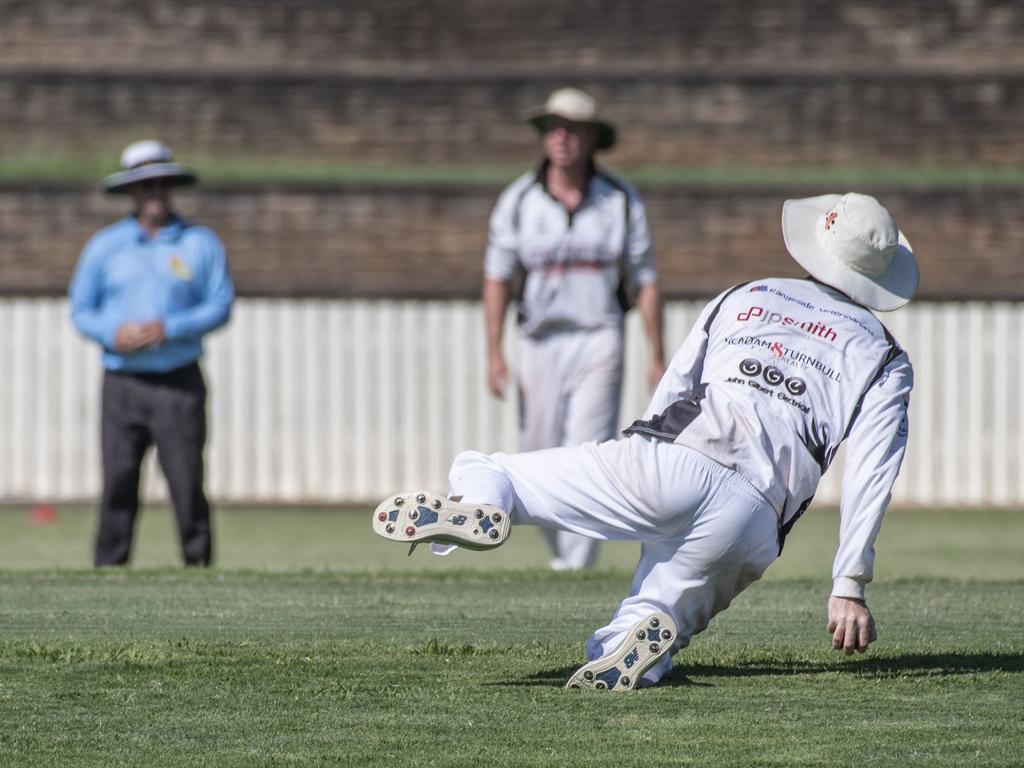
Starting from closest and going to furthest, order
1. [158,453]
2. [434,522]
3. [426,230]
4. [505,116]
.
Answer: [434,522] < [158,453] < [426,230] < [505,116]

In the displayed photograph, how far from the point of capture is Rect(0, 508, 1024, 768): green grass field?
4176 mm

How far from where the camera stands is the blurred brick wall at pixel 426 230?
17.2 metres

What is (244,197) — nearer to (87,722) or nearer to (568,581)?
(568,581)

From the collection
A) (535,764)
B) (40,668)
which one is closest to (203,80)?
(40,668)

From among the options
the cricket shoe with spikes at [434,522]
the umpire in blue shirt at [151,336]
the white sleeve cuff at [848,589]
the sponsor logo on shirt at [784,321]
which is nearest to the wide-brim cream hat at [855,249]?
the sponsor logo on shirt at [784,321]

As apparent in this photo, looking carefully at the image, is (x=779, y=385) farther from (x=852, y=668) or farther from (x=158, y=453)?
(x=158, y=453)

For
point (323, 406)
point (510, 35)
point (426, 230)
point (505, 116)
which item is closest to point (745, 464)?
point (323, 406)

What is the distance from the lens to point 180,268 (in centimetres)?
898

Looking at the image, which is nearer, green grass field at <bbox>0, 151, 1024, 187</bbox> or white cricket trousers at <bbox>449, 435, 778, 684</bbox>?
white cricket trousers at <bbox>449, 435, 778, 684</bbox>

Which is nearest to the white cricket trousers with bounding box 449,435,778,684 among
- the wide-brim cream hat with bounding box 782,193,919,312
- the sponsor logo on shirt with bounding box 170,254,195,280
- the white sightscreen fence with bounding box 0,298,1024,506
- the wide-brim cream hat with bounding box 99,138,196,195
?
the wide-brim cream hat with bounding box 782,193,919,312

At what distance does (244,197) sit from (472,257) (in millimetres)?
2080

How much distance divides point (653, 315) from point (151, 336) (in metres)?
2.28

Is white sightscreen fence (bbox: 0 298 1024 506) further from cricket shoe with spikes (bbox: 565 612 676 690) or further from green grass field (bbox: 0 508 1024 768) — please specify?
cricket shoe with spikes (bbox: 565 612 676 690)

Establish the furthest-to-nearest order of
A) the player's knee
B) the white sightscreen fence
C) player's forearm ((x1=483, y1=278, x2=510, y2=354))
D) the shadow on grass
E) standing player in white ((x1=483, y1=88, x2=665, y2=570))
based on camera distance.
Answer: the white sightscreen fence < player's forearm ((x1=483, y1=278, x2=510, y2=354)) < standing player in white ((x1=483, y1=88, x2=665, y2=570)) < the shadow on grass < the player's knee
